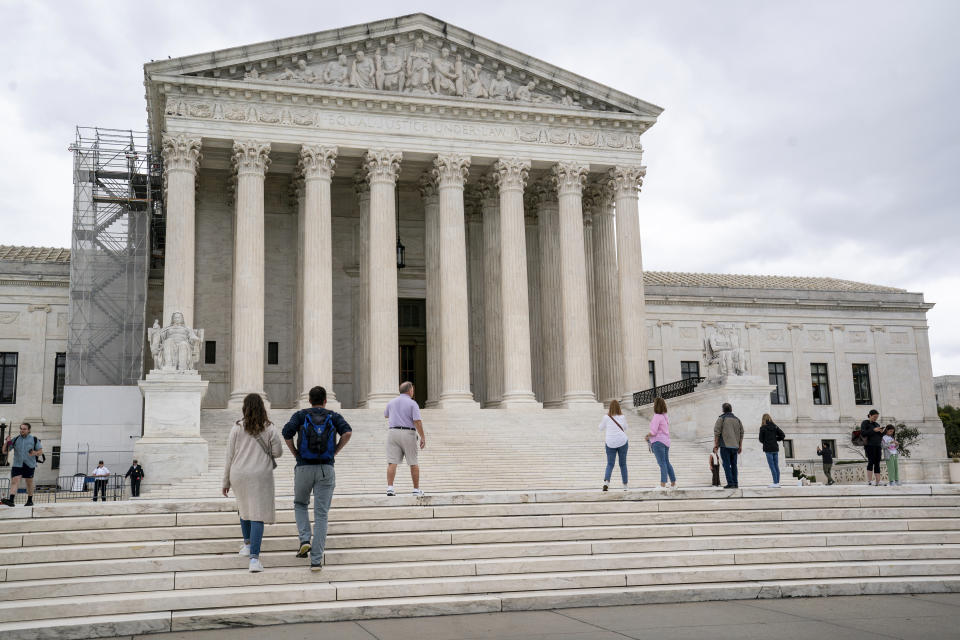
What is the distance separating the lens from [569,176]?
37.5 m

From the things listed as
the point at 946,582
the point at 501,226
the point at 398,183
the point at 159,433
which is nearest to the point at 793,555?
the point at 946,582

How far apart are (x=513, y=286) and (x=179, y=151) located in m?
13.4

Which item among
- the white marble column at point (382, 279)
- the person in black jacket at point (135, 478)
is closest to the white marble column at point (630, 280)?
the white marble column at point (382, 279)

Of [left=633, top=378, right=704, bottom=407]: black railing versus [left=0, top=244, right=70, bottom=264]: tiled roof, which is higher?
[left=0, top=244, right=70, bottom=264]: tiled roof

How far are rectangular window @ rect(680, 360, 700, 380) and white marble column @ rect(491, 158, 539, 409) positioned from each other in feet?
53.5

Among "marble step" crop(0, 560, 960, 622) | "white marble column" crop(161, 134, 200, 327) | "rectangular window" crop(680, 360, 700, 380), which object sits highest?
"white marble column" crop(161, 134, 200, 327)

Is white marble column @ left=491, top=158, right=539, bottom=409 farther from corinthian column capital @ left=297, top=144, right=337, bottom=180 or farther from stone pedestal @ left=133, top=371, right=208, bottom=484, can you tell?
stone pedestal @ left=133, top=371, right=208, bottom=484

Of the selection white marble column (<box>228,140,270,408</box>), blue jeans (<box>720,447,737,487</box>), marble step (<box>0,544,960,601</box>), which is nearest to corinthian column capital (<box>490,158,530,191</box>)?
white marble column (<box>228,140,270,408</box>)

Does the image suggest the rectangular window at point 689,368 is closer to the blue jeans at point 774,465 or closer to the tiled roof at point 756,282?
the tiled roof at point 756,282

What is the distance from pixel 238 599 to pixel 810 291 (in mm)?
47048

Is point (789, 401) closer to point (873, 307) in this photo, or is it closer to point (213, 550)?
point (873, 307)

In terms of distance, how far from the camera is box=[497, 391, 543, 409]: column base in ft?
115

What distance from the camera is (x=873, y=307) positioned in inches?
2096

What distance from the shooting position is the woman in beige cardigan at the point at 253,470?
1156 centimetres
